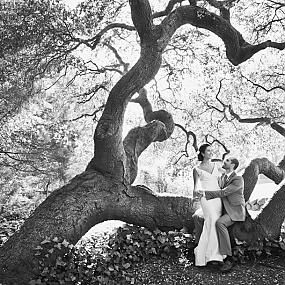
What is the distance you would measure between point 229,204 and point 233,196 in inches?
4.9

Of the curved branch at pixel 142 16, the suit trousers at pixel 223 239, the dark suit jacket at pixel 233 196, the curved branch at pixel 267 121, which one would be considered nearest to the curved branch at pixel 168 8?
the curved branch at pixel 142 16

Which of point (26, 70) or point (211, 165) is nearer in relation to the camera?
point (211, 165)

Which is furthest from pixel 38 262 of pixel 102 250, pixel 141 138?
pixel 141 138

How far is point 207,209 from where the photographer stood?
5352 millimetres

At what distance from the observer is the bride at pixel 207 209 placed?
208 inches

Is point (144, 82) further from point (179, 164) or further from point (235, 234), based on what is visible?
point (179, 164)

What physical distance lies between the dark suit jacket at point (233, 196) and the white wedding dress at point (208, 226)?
8cm

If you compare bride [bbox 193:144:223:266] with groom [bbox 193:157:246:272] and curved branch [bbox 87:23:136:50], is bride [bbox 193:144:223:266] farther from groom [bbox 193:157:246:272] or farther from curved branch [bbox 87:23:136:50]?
curved branch [bbox 87:23:136:50]

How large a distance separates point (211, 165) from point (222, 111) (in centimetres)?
454

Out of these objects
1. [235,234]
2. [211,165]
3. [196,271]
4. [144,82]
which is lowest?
[196,271]

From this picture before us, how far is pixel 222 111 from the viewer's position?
31.9ft

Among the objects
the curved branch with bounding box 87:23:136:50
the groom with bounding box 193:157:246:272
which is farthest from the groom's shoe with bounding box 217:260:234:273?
the curved branch with bounding box 87:23:136:50

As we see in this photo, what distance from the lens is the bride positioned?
5293 millimetres

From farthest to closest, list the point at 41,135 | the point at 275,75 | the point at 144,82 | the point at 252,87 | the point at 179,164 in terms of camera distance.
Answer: the point at 179,164 → the point at 252,87 → the point at 275,75 → the point at 41,135 → the point at 144,82
